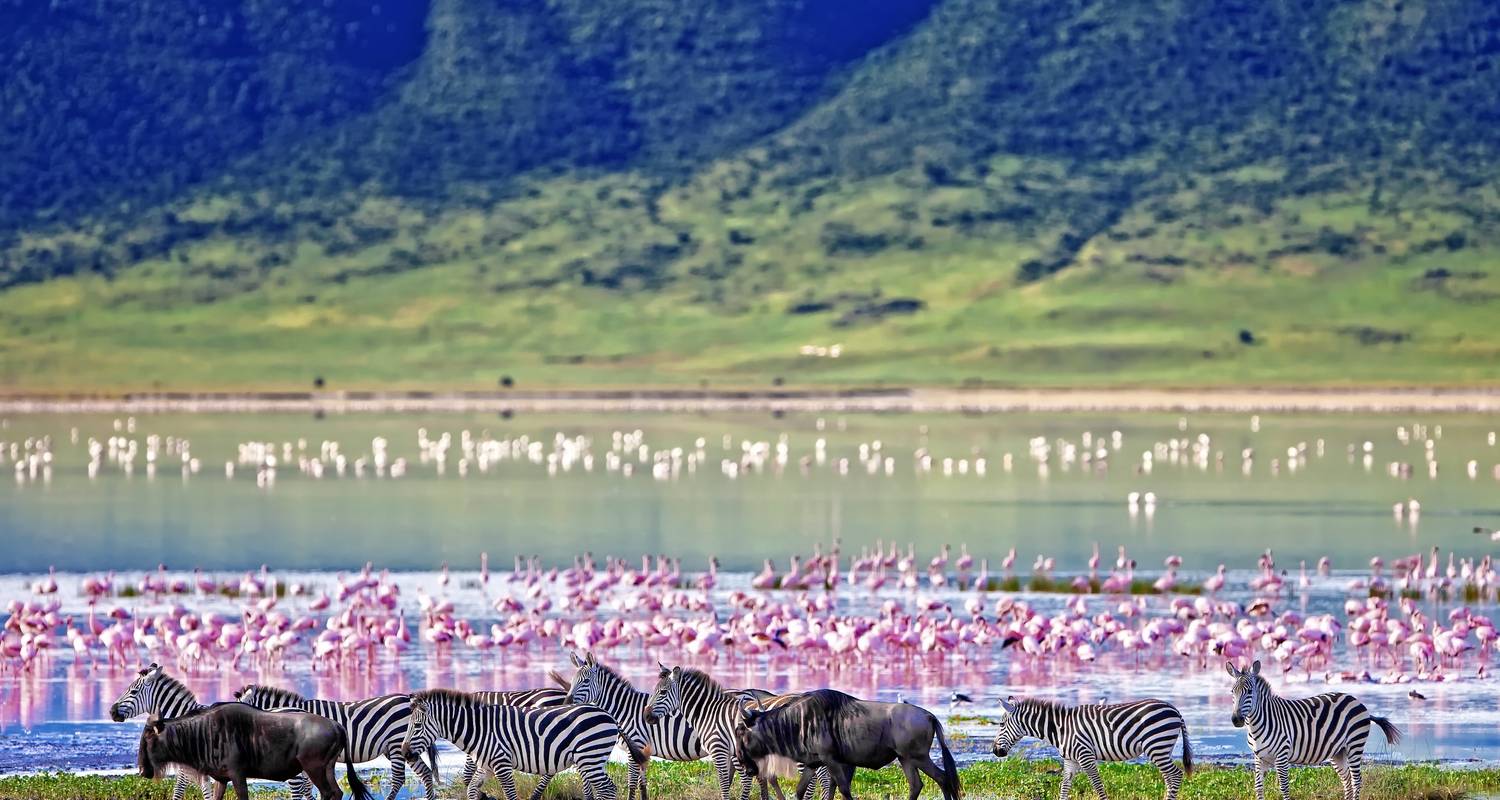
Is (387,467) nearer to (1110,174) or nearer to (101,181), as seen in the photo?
(1110,174)

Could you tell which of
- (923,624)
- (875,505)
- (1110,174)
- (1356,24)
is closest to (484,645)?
(923,624)

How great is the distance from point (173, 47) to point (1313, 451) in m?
134

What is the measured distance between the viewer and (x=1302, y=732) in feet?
59.0

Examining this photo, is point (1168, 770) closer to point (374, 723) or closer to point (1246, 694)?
point (1246, 694)

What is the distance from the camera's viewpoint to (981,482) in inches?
2522

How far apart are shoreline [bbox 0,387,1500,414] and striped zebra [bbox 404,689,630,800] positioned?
97433 mm

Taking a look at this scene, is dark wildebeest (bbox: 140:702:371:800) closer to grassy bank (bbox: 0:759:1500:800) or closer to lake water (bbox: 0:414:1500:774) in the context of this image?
grassy bank (bbox: 0:759:1500:800)

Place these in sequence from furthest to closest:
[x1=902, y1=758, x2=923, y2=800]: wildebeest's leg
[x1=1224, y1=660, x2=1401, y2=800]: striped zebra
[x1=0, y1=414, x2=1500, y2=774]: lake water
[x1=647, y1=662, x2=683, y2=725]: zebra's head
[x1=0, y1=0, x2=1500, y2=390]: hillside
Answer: [x1=0, y1=0, x2=1500, y2=390]: hillside < [x1=0, y1=414, x2=1500, y2=774]: lake water < [x1=1224, y1=660, x2=1401, y2=800]: striped zebra < [x1=647, y1=662, x2=683, y2=725]: zebra's head < [x1=902, y1=758, x2=923, y2=800]: wildebeest's leg

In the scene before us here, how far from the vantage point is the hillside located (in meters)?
140

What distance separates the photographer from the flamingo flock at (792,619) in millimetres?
27062

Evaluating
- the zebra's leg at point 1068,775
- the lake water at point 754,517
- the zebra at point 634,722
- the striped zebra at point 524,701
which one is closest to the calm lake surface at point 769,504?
the lake water at point 754,517

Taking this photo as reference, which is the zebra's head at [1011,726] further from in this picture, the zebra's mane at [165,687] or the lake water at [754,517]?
the zebra's mane at [165,687]

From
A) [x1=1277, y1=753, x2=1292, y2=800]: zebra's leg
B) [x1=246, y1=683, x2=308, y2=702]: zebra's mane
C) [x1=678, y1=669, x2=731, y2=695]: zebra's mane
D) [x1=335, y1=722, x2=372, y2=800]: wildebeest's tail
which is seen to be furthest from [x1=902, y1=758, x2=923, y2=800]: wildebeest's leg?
[x1=246, y1=683, x2=308, y2=702]: zebra's mane

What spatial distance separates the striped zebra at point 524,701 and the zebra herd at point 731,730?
2 centimetres
